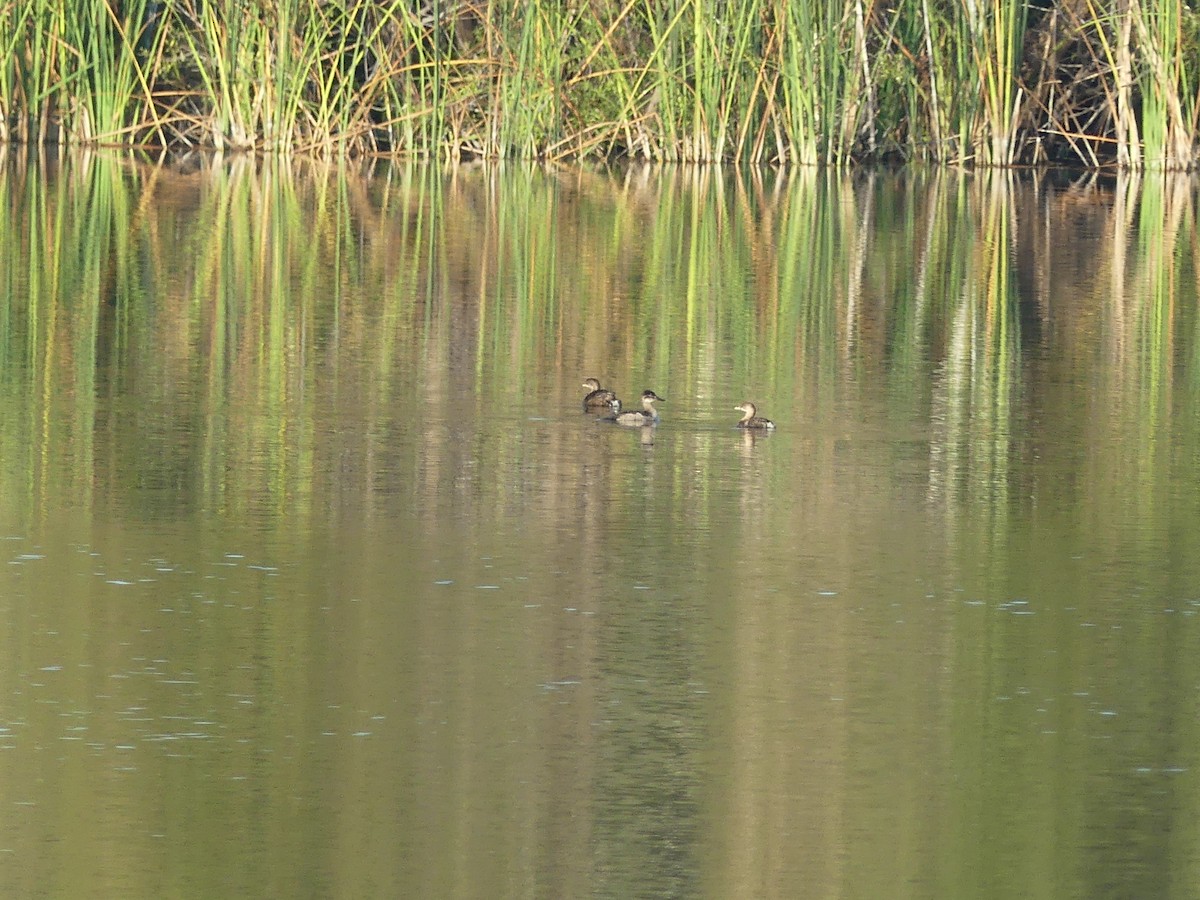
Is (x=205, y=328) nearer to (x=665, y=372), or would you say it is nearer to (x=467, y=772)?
(x=665, y=372)

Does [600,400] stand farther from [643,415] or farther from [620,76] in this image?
[620,76]

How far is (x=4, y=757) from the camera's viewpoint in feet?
18.3

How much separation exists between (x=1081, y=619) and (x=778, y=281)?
27.5 ft

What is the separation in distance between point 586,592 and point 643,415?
9.25 ft

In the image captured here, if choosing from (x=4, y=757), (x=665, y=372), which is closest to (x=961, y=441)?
(x=665, y=372)

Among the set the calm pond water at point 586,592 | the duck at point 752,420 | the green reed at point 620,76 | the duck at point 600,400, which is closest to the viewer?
the calm pond water at point 586,592

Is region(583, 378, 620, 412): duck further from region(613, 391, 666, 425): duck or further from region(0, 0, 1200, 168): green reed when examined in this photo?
region(0, 0, 1200, 168): green reed

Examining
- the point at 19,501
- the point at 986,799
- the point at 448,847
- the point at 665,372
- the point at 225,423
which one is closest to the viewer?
the point at 448,847

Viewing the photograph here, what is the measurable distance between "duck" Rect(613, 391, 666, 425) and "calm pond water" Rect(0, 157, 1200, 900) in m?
0.05

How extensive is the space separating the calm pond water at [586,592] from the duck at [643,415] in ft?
0.17

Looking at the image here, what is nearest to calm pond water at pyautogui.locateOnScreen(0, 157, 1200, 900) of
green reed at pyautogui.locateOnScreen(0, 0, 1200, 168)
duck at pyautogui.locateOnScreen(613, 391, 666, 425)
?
duck at pyautogui.locateOnScreen(613, 391, 666, 425)

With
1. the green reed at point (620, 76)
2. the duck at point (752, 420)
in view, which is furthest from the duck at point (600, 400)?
the green reed at point (620, 76)

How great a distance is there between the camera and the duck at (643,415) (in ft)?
32.5

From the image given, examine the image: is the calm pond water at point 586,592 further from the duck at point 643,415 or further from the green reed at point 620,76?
the green reed at point 620,76
